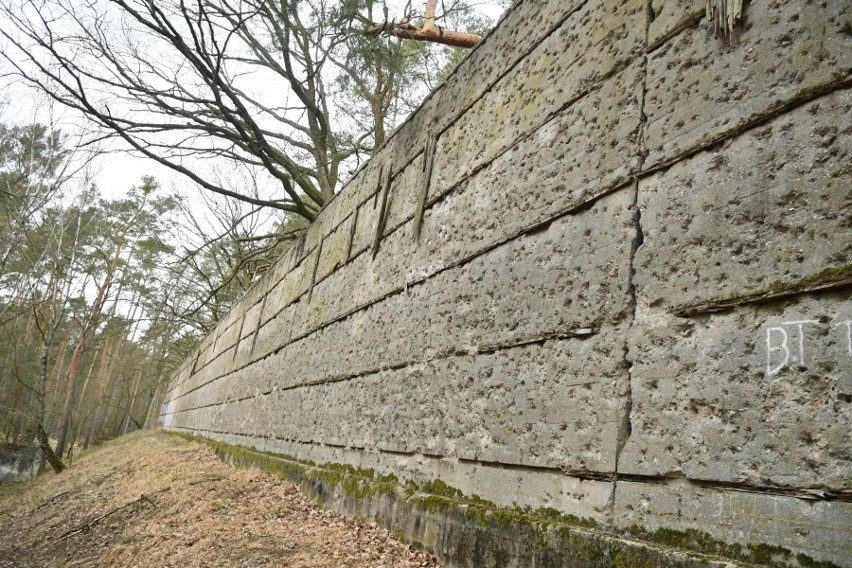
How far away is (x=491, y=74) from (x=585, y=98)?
4.12ft

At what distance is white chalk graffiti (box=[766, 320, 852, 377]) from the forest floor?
7.25 feet

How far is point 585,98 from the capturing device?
2742mm

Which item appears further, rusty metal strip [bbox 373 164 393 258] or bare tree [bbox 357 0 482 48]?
bare tree [bbox 357 0 482 48]

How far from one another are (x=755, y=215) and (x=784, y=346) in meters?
0.47

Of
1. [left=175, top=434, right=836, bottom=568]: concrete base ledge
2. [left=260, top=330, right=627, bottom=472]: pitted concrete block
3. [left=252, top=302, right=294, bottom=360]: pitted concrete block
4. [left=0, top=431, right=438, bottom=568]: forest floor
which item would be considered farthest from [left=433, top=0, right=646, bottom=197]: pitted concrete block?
[left=252, top=302, right=294, bottom=360]: pitted concrete block

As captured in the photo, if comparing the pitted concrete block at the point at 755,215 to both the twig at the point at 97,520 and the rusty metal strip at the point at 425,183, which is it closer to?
the rusty metal strip at the point at 425,183

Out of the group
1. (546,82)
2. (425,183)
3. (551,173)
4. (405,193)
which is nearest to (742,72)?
(551,173)

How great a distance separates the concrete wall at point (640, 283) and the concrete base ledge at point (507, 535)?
4 centimetres

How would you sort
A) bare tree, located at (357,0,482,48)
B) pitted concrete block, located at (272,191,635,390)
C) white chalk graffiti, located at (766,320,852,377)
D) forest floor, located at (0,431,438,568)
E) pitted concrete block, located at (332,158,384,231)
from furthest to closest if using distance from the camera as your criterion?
bare tree, located at (357,0,482,48) < pitted concrete block, located at (332,158,384,231) < forest floor, located at (0,431,438,568) < pitted concrete block, located at (272,191,635,390) < white chalk graffiti, located at (766,320,852,377)

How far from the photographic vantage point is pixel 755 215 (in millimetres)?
1811

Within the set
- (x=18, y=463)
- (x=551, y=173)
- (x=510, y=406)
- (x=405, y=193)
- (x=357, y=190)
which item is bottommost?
(x=18, y=463)

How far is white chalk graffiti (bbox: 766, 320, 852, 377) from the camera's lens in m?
1.61

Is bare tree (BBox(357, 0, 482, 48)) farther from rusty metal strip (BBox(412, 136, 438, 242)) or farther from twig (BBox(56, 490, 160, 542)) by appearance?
twig (BBox(56, 490, 160, 542))

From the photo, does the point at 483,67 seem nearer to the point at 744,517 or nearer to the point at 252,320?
the point at 744,517
